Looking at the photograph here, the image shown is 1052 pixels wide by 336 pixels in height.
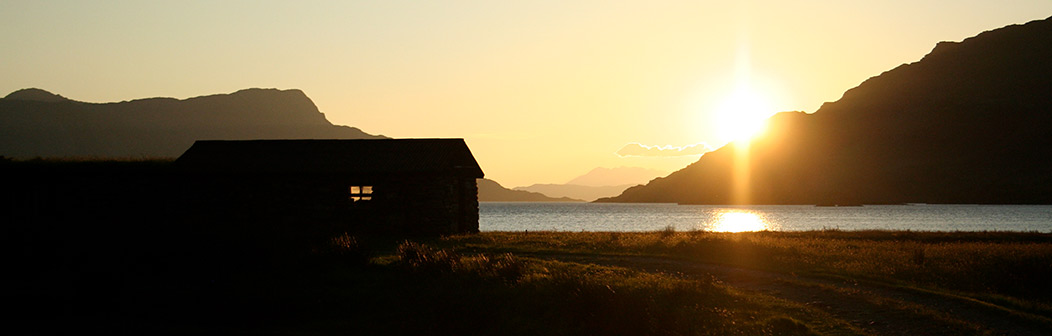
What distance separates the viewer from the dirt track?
49.8 ft

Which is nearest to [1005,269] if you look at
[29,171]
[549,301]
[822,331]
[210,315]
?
[822,331]

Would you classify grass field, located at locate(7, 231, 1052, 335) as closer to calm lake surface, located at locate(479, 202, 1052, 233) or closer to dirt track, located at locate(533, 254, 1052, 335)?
dirt track, located at locate(533, 254, 1052, 335)

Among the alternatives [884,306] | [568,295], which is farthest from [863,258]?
[568,295]

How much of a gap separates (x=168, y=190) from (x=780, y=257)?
31092 mm

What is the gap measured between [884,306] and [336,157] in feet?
105

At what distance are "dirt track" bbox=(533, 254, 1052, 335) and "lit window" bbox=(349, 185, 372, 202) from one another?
20951 millimetres

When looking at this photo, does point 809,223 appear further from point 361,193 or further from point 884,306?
point 884,306

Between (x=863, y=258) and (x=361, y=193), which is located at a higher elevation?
(x=361, y=193)

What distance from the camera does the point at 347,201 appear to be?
4169 cm

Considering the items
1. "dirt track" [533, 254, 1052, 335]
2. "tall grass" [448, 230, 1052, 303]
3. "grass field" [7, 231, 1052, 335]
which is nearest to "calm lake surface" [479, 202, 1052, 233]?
"tall grass" [448, 230, 1052, 303]

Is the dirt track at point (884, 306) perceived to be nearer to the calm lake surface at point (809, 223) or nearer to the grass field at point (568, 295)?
the grass field at point (568, 295)

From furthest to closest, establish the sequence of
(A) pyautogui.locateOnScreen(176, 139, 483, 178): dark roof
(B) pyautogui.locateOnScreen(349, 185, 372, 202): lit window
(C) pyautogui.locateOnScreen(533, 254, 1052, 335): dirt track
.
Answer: (A) pyautogui.locateOnScreen(176, 139, 483, 178): dark roof < (B) pyautogui.locateOnScreen(349, 185, 372, 202): lit window < (C) pyautogui.locateOnScreen(533, 254, 1052, 335): dirt track

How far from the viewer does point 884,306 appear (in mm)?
17453

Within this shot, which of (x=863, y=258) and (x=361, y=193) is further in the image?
(x=361, y=193)
